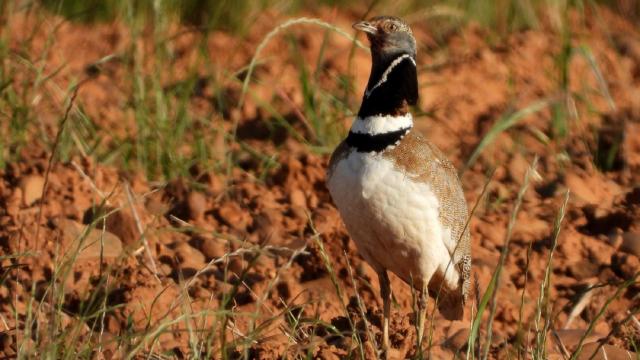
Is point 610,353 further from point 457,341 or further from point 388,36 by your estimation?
point 388,36

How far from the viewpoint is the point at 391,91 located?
5227 millimetres

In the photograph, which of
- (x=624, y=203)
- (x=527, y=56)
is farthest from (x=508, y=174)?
(x=527, y=56)

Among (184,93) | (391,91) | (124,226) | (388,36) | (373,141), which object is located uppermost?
(388,36)

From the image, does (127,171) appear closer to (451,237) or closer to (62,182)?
(62,182)

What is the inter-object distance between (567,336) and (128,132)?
2635mm

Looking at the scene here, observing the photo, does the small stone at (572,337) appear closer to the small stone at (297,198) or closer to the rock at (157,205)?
the small stone at (297,198)

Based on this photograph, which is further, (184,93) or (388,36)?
(184,93)

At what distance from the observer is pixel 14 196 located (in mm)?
6102

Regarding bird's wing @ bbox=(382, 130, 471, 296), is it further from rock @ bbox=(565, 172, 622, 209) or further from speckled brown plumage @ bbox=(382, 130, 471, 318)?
rock @ bbox=(565, 172, 622, 209)

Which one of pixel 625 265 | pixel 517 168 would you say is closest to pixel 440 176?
pixel 625 265

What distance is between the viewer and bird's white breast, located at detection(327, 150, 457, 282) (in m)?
4.97

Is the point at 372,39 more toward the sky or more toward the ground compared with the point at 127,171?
more toward the sky

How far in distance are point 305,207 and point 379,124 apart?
150 centimetres

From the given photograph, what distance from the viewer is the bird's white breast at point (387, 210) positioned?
497 cm
